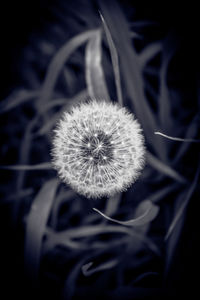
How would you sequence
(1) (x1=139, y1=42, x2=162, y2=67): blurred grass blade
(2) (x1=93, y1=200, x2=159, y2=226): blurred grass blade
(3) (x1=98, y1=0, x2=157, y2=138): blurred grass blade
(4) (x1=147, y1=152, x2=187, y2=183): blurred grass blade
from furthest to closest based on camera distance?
(1) (x1=139, y1=42, x2=162, y2=67): blurred grass blade
(4) (x1=147, y1=152, x2=187, y2=183): blurred grass blade
(3) (x1=98, y1=0, x2=157, y2=138): blurred grass blade
(2) (x1=93, y1=200, x2=159, y2=226): blurred grass blade

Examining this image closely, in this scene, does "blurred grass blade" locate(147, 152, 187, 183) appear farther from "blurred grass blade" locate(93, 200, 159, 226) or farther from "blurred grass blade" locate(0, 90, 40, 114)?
"blurred grass blade" locate(0, 90, 40, 114)

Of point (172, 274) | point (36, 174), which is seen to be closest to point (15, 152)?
point (36, 174)

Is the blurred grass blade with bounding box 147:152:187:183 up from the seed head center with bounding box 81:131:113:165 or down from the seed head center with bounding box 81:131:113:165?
down

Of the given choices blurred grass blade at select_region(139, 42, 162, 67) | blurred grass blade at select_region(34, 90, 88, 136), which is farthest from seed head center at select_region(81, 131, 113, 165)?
blurred grass blade at select_region(139, 42, 162, 67)

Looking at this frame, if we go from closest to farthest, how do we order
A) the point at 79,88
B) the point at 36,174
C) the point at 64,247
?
the point at 64,247 → the point at 79,88 → the point at 36,174

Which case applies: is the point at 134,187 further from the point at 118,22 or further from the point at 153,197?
the point at 118,22

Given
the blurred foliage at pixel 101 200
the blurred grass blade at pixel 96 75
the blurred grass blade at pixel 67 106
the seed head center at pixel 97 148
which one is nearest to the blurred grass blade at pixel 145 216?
the blurred foliage at pixel 101 200
